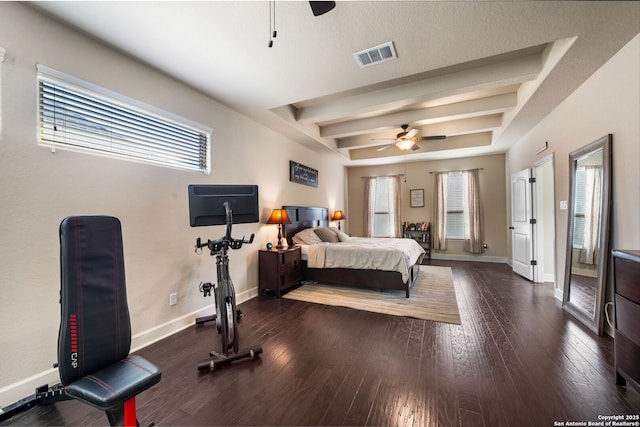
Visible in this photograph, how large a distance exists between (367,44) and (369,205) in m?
5.26

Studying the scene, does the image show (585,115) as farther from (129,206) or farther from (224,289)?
(129,206)

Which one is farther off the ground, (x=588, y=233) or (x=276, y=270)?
(x=588, y=233)

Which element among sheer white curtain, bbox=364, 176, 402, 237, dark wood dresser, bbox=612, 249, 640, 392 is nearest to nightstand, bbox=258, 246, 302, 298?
dark wood dresser, bbox=612, 249, 640, 392

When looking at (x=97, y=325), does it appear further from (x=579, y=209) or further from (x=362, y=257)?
(x=579, y=209)

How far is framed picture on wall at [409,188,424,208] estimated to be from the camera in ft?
21.9

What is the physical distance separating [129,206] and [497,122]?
219 inches

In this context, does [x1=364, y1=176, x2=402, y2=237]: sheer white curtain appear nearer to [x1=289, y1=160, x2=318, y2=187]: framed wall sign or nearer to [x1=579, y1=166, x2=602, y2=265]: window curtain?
[x1=289, y1=160, x2=318, y2=187]: framed wall sign

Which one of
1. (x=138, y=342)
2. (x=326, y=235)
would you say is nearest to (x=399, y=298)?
(x=326, y=235)

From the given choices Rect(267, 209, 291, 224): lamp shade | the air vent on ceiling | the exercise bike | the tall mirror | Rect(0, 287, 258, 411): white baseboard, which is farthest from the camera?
Rect(267, 209, 291, 224): lamp shade

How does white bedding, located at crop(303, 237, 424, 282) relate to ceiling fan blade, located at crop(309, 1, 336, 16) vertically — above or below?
below

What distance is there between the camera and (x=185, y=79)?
262cm

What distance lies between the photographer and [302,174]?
495 cm

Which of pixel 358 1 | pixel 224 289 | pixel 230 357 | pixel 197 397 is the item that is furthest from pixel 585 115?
pixel 197 397

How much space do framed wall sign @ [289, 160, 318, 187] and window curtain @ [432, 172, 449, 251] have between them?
3321 millimetres
